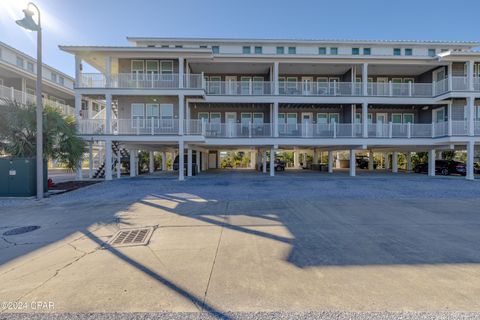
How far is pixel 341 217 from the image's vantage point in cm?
765

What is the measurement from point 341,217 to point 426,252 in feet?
9.10

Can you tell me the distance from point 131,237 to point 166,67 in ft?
57.4

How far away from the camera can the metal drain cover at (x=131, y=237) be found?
549cm

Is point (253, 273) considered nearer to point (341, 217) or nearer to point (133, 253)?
point (133, 253)

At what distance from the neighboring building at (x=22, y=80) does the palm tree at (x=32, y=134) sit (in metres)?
6.91

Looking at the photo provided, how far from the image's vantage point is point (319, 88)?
2173 centimetres

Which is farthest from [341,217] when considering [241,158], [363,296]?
[241,158]

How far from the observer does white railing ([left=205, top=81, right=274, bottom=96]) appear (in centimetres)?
2039

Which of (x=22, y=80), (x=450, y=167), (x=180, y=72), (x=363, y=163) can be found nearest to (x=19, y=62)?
(x=22, y=80)

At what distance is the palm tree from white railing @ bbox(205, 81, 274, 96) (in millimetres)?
10626

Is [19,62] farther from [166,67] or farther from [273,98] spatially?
[273,98]

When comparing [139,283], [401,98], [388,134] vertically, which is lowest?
[139,283]

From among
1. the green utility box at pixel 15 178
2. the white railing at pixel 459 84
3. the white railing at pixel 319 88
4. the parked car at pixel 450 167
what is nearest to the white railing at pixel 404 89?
the white railing at pixel 459 84

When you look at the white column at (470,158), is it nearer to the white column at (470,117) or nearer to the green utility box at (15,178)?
the white column at (470,117)
